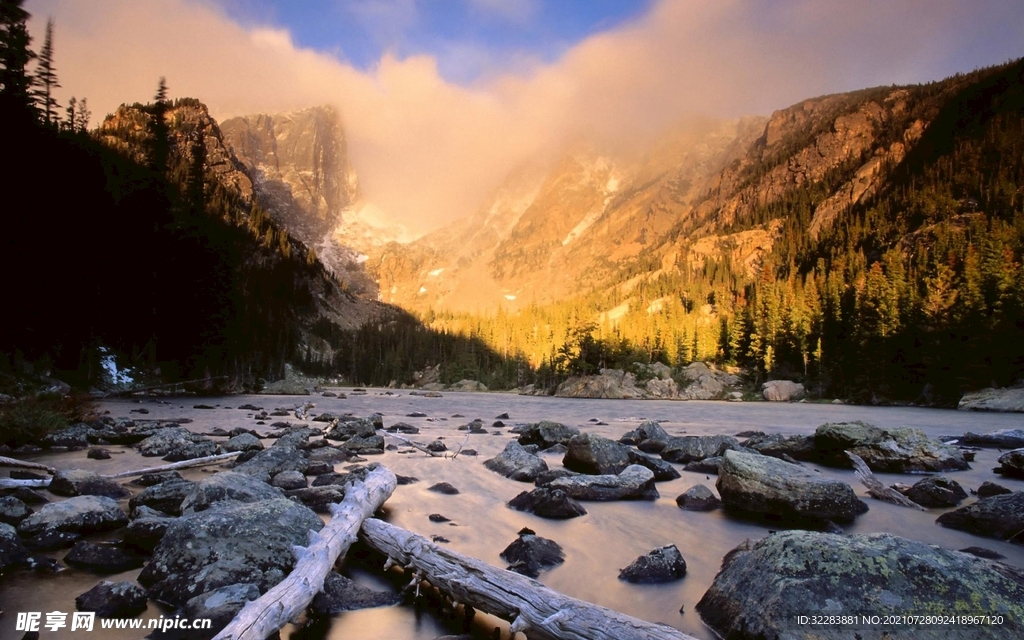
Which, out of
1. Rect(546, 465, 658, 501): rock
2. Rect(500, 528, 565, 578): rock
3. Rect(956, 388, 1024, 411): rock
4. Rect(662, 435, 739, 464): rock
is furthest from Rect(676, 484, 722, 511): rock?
Rect(956, 388, 1024, 411): rock

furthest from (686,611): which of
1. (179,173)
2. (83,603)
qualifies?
(179,173)

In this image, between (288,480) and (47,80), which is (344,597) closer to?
(288,480)

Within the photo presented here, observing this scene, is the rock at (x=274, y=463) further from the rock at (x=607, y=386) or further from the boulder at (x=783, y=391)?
the boulder at (x=783, y=391)

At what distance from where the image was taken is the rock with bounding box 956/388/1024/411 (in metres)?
44.4

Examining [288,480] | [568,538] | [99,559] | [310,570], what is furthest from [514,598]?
[288,480]

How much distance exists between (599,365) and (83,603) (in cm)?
9330

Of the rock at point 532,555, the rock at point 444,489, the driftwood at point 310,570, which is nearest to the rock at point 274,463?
the rock at point 444,489

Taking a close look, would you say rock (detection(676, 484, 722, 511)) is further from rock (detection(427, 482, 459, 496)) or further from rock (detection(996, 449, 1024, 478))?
rock (detection(996, 449, 1024, 478))

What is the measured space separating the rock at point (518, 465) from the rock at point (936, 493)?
7986 mm

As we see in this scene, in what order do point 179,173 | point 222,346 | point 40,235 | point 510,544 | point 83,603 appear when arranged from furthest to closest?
1. point 179,173
2. point 222,346
3. point 40,235
4. point 510,544
5. point 83,603

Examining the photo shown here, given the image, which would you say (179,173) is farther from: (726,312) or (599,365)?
(726,312)

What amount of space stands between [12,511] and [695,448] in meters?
15.7

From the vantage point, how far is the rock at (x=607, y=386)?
85750 mm

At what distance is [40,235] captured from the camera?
94.7 feet
